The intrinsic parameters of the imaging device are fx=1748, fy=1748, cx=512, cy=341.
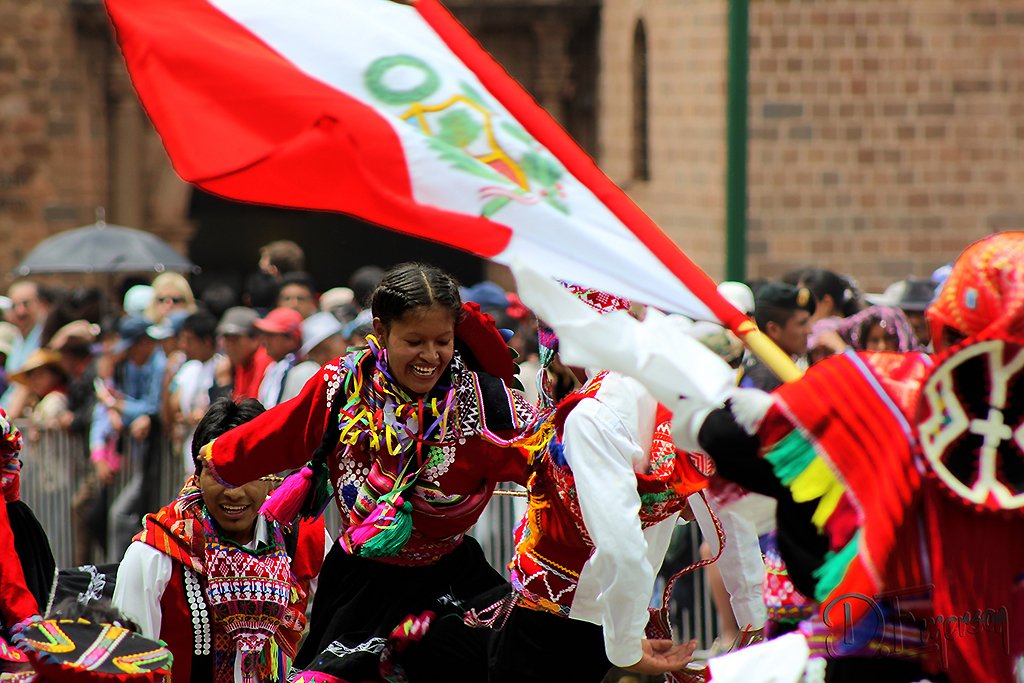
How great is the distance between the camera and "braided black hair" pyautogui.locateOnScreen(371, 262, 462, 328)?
15.4 feet

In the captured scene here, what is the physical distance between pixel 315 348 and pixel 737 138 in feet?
11.1

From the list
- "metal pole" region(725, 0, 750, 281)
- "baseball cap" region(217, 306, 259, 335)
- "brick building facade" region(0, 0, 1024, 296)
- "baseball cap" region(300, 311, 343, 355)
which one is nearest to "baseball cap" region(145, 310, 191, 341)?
"baseball cap" region(217, 306, 259, 335)

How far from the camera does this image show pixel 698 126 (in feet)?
51.8

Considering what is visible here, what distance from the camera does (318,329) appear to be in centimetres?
914

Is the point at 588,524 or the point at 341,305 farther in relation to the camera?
the point at 341,305

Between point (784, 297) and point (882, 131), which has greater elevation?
point (882, 131)

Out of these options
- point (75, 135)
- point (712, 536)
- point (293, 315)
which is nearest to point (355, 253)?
point (75, 135)

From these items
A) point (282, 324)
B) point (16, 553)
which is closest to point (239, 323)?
point (282, 324)

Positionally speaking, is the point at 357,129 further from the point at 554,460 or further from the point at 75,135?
the point at 75,135

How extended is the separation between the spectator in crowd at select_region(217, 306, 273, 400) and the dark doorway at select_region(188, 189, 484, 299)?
1319 cm

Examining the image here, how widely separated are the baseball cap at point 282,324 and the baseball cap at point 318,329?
0.04 m

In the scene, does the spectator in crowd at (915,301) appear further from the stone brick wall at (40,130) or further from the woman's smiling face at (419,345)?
the stone brick wall at (40,130)

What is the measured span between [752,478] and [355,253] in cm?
2138

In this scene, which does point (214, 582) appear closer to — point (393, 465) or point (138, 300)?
point (393, 465)
